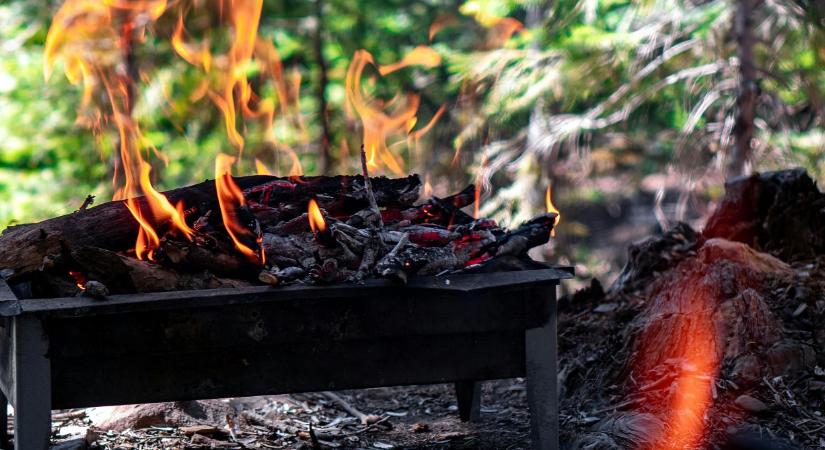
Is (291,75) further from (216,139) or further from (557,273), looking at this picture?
(557,273)

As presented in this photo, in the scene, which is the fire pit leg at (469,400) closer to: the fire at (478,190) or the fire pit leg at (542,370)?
the fire at (478,190)

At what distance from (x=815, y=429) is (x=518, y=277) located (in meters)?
1.70

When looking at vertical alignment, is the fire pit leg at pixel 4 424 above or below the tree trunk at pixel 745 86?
below

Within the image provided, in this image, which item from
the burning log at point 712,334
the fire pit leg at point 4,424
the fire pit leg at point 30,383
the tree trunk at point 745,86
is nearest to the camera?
the fire pit leg at point 30,383

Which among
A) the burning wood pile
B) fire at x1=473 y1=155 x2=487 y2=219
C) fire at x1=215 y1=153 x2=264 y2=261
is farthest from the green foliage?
fire at x1=215 y1=153 x2=264 y2=261

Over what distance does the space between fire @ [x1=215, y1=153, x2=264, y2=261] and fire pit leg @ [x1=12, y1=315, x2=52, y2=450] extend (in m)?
0.92

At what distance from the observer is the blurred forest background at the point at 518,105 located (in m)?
10.0

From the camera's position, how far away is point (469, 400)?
203 inches

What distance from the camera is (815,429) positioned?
4137mm

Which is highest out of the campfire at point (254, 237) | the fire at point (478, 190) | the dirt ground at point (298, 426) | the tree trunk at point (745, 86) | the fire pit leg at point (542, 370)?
the tree trunk at point (745, 86)

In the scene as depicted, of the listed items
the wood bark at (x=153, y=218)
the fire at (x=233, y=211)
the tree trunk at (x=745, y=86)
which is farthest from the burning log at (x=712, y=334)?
the tree trunk at (x=745, y=86)

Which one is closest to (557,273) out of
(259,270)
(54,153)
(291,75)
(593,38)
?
(259,270)

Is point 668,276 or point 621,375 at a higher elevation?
point 668,276

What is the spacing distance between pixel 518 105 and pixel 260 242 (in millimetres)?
7523
